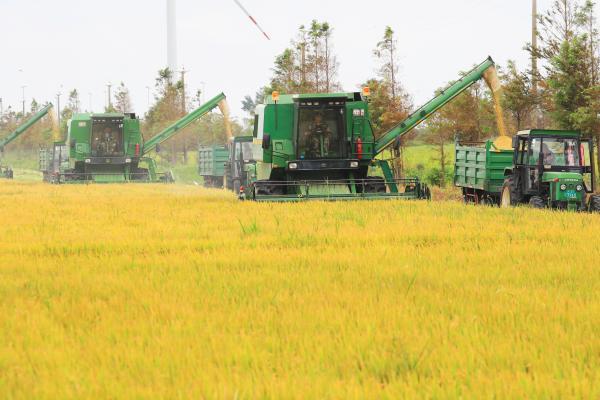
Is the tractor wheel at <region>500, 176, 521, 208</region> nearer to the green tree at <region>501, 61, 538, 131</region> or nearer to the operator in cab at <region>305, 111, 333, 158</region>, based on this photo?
the operator in cab at <region>305, 111, 333, 158</region>

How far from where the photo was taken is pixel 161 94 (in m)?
80.7

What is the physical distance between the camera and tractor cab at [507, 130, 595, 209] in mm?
19922

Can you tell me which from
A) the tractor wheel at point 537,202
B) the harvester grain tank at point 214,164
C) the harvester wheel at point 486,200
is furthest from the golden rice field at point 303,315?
the harvester grain tank at point 214,164

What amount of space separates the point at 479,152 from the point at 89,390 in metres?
21.6

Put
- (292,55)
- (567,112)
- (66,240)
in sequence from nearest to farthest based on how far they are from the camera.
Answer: (66,240)
(567,112)
(292,55)

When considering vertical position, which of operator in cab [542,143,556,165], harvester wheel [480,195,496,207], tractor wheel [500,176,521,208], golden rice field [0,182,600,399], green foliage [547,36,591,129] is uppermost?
green foliage [547,36,591,129]

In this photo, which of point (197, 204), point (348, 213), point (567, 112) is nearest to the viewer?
point (348, 213)

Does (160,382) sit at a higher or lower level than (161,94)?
lower

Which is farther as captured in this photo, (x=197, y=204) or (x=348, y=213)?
(x=197, y=204)

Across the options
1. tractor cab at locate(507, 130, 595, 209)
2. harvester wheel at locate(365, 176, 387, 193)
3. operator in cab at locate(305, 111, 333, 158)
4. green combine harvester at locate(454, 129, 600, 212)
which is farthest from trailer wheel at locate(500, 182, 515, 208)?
operator in cab at locate(305, 111, 333, 158)

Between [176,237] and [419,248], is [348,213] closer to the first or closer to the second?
[176,237]

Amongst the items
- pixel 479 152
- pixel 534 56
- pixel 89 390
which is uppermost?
pixel 534 56

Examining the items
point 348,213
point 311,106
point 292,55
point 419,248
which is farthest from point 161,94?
point 419,248

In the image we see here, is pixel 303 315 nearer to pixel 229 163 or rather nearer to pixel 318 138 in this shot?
pixel 318 138
